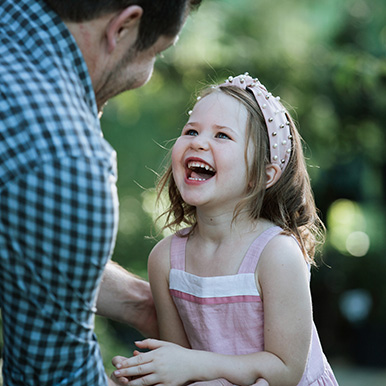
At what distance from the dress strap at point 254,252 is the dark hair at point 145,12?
60 centimetres

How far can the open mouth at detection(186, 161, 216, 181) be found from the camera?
174 cm

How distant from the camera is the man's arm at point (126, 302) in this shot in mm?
2033

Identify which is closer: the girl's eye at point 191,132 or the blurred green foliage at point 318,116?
the girl's eye at point 191,132

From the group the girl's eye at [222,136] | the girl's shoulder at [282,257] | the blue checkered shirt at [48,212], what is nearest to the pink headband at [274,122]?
the girl's eye at [222,136]

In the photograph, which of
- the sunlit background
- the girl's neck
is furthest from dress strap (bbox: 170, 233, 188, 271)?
the sunlit background

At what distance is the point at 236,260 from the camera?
5.72 ft

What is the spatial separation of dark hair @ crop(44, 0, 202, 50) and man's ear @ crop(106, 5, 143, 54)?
0.5 inches

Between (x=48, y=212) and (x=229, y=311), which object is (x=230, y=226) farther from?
(x=48, y=212)

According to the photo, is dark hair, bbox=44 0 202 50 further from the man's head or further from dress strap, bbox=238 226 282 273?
dress strap, bbox=238 226 282 273

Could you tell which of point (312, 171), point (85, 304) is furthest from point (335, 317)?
point (85, 304)

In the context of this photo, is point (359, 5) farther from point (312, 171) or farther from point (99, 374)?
point (99, 374)

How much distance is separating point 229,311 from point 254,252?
0.18 m

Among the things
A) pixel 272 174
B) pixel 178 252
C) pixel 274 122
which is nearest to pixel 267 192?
pixel 272 174

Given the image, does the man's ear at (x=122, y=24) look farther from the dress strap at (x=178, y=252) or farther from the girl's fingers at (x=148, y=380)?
the girl's fingers at (x=148, y=380)
